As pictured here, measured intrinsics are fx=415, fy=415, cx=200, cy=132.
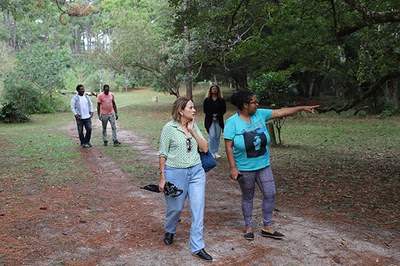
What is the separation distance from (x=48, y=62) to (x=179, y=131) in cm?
2633

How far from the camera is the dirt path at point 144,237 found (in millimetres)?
4125

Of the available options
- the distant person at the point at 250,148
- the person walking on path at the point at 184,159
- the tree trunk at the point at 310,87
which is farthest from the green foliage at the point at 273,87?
the tree trunk at the point at 310,87

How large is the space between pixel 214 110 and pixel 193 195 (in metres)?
5.07

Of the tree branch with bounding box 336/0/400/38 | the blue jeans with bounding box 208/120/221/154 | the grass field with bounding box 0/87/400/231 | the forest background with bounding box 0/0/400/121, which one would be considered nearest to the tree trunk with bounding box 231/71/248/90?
the forest background with bounding box 0/0/400/121

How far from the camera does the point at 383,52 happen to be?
10.2 meters

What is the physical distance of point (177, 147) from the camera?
4234mm

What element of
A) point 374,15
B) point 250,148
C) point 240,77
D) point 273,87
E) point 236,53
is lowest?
point 250,148

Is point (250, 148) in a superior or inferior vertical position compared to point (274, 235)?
superior

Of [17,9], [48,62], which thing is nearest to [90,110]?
[17,9]

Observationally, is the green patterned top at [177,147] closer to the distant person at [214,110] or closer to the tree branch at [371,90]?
the tree branch at [371,90]

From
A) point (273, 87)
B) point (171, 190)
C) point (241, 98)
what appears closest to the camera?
point (171, 190)

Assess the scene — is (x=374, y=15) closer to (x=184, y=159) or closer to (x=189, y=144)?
(x=189, y=144)

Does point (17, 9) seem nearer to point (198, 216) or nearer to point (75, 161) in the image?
point (75, 161)

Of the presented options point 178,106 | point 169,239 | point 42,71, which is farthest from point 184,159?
point 42,71
